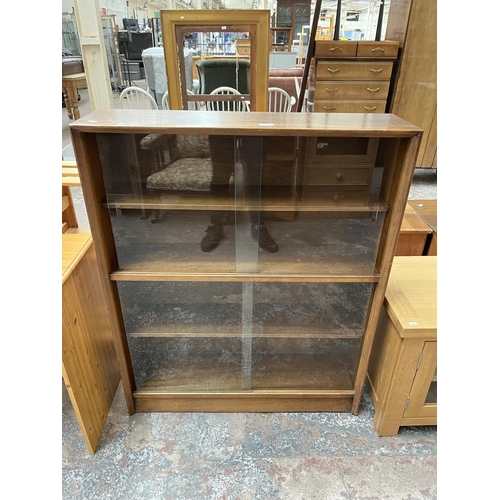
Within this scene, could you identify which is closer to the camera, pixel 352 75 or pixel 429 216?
pixel 429 216

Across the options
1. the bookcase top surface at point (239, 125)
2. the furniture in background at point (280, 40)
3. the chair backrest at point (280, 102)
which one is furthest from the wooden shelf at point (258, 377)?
the furniture in background at point (280, 40)

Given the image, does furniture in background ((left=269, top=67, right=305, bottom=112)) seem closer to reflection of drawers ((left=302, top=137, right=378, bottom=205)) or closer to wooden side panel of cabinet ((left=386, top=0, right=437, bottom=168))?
wooden side panel of cabinet ((left=386, top=0, right=437, bottom=168))

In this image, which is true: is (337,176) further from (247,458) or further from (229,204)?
(247,458)

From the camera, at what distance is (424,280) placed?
1.38 metres

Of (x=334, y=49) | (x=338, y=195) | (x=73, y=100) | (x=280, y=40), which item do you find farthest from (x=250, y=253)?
(x=280, y=40)

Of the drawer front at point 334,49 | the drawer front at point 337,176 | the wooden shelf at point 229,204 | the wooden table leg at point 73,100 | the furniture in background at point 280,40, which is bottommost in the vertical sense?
the wooden table leg at point 73,100

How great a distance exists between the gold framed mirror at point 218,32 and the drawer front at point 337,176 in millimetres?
1101

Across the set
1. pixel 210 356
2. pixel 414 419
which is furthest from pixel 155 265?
pixel 414 419

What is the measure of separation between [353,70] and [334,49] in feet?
0.78

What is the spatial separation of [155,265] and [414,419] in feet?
3.63

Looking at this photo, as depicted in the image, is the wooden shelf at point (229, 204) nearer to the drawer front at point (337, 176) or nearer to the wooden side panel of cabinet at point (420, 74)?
the drawer front at point (337, 176)

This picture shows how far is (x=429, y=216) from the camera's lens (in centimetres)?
201

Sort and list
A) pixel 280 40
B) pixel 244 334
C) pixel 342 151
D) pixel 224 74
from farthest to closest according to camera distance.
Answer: pixel 280 40
pixel 224 74
pixel 244 334
pixel 342 151

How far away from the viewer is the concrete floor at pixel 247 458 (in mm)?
1190
